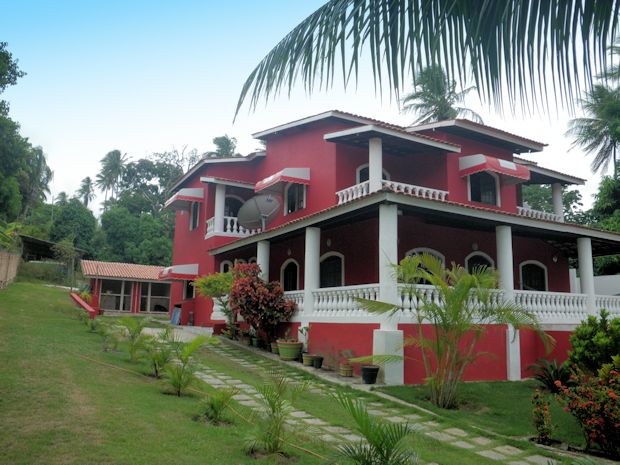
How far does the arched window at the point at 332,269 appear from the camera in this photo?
15461 mm

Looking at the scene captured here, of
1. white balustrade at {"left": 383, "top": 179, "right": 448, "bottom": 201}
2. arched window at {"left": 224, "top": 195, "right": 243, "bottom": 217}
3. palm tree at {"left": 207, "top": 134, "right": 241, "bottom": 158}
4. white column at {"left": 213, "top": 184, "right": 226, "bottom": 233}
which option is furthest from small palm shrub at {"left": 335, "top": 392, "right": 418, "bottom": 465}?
palm tree at {"left": 207, "top": 134, "right": 241, "bottom": 158}

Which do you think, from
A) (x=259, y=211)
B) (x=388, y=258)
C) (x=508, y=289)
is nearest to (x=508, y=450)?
(x=388, y=258)

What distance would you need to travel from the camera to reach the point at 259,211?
688 inches

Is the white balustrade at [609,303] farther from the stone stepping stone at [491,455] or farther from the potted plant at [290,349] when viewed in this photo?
the stone stepping stone at [491,455]

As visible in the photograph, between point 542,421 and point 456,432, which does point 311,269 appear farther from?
point 542,421

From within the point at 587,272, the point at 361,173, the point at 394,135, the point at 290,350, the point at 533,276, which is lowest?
the point at 290,350

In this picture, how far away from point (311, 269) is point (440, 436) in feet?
22.0

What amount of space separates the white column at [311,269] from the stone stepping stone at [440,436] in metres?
6.19

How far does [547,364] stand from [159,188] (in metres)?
47.0

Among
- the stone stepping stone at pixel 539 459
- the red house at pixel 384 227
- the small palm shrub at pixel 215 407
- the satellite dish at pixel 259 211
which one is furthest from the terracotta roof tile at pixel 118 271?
the stone stepping stone at pixel 539 459

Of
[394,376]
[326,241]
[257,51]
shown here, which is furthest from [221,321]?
[257,51]

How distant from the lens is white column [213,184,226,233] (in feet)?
63.8

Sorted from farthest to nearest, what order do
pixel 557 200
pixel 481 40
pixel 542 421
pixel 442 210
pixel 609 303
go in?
pixel 557 200 → pixel 609 303 → pixel 442 210 → pixel 542 421 → pixel 481 40

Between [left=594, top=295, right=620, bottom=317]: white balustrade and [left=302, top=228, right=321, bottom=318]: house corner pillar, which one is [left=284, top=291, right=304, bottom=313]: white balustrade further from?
[left=594, top=295, right=620, bottom=317]: white balustrade
